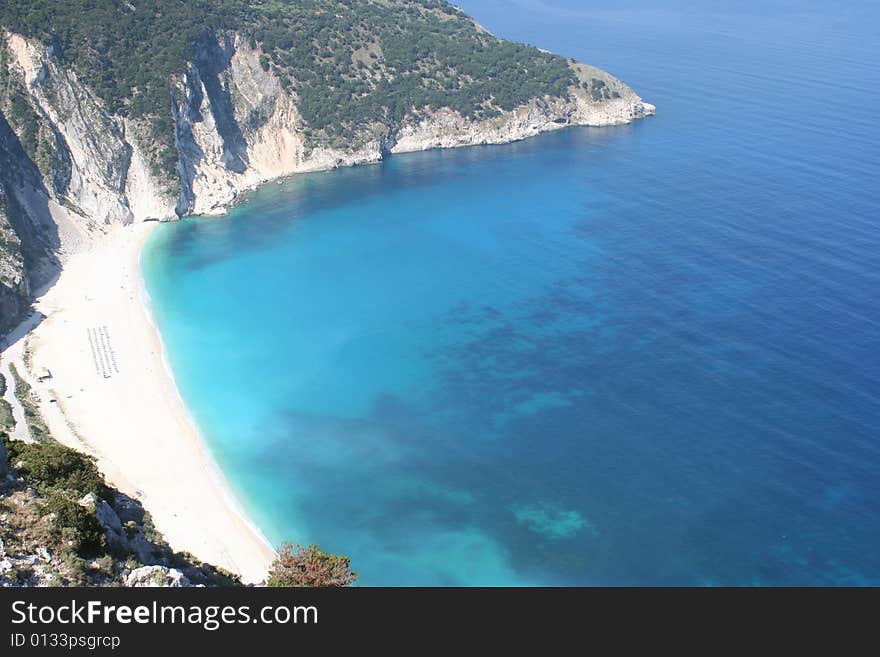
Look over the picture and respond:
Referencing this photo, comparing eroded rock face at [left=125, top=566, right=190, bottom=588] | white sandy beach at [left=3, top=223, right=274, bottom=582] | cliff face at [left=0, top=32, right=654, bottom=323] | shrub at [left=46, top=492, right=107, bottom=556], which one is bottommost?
white sandy beach at [left=3, top=223, right=274, bottom=582]

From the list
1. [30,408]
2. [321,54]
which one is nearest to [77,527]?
[30,408]

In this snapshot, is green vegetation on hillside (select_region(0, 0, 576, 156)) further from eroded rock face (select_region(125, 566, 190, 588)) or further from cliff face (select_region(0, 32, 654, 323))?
eroded rock face (select_region(125, 566, 190, 588))

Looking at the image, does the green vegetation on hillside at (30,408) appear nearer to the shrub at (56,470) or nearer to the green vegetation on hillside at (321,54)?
the shrub at (56,470)

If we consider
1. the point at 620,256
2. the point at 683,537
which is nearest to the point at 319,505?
the point at 683,537

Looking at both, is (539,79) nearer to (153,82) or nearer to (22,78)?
(153,82)

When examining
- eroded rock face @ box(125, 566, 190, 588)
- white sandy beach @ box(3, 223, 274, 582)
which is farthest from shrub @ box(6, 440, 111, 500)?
white sandy beach @ box(3, 223, 274, 582)

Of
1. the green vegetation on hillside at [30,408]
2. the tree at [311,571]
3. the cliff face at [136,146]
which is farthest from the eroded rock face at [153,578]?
the cliff face at [136,146]

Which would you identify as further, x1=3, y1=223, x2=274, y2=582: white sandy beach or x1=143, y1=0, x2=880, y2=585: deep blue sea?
x1=3, y1=223, x2=274, y2=582: white sandy beach

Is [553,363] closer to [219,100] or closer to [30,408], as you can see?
[30,408]
